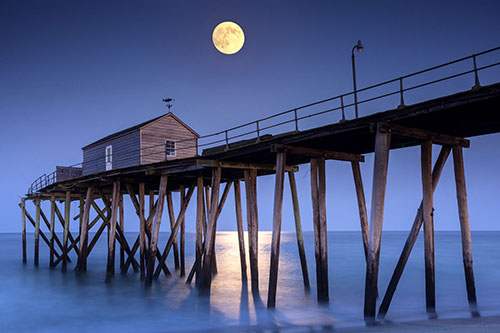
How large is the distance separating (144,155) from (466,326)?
48.5ft

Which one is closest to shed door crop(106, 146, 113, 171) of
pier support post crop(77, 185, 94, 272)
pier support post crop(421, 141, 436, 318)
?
pier support post crop(77, 185, 94, 272)

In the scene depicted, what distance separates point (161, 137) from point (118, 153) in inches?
101

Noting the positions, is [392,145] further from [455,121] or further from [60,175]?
[60,175]

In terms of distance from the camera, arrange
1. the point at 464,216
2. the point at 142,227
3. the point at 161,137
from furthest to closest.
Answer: the point at 161,137
the point at 142,227
the point at 464,216

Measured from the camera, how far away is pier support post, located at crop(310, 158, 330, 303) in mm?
12266

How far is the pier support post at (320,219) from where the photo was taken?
12.3 meters

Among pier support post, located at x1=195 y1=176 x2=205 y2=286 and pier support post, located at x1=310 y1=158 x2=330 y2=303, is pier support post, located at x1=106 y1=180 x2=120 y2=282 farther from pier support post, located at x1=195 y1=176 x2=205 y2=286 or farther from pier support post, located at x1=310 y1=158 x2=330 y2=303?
pier support post, located at x1=310 y1=158 x2=330 y2=303

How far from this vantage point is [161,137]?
20297 mm

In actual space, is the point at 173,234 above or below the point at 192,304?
above

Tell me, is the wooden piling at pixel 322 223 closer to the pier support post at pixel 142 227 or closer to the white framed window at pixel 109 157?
the pier support post at pixel 142 227

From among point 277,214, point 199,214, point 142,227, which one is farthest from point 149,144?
point 277,214

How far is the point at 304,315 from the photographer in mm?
12062

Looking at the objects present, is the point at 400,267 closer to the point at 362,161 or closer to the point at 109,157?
the point at 362,161

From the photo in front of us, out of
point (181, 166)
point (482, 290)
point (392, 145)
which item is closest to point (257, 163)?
point (181, 166)
